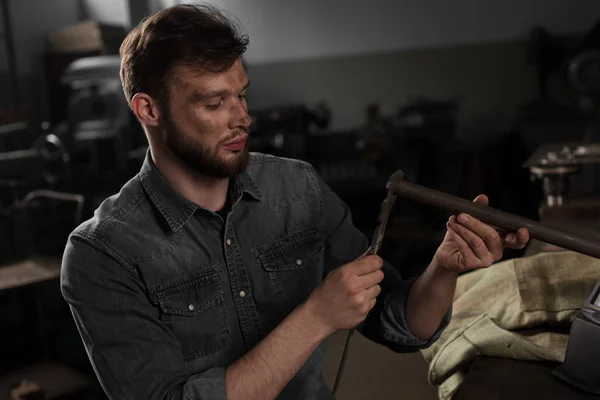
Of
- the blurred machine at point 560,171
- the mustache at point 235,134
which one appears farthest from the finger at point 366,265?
the blurred machine at point 560,171

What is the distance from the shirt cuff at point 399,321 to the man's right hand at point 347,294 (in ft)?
0.63

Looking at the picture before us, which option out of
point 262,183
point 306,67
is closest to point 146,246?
point 262,183

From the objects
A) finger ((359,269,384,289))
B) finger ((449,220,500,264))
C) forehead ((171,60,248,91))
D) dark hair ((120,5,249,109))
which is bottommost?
finger ((359,269,384,289))

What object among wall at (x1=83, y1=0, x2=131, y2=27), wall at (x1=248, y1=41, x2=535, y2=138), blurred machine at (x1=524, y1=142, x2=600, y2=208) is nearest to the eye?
blurred machine at (x1=524, y1=142, x2=600, y2=208)

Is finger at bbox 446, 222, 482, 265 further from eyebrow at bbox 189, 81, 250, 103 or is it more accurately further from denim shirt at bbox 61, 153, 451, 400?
eyebrow at bbox 189, 81, 250, 103

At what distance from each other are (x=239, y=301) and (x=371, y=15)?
1.57 meters

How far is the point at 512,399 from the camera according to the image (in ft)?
2.88

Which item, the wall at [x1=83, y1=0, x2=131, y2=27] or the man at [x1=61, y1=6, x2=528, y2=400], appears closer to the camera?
the man at [x1=61, y1=6, x2=528, y2=400]

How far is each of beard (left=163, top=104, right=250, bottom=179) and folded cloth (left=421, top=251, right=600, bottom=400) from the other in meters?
0.45

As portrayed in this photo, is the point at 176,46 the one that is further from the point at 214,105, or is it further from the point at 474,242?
the point at 474,242

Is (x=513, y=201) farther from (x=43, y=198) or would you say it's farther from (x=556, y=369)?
(x=43, y=198)

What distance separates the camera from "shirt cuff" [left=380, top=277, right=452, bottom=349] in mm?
1179

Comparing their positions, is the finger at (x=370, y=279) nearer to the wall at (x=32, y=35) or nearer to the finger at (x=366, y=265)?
the finger at (x=366, y=265)

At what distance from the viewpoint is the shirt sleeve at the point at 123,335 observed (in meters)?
1.03
